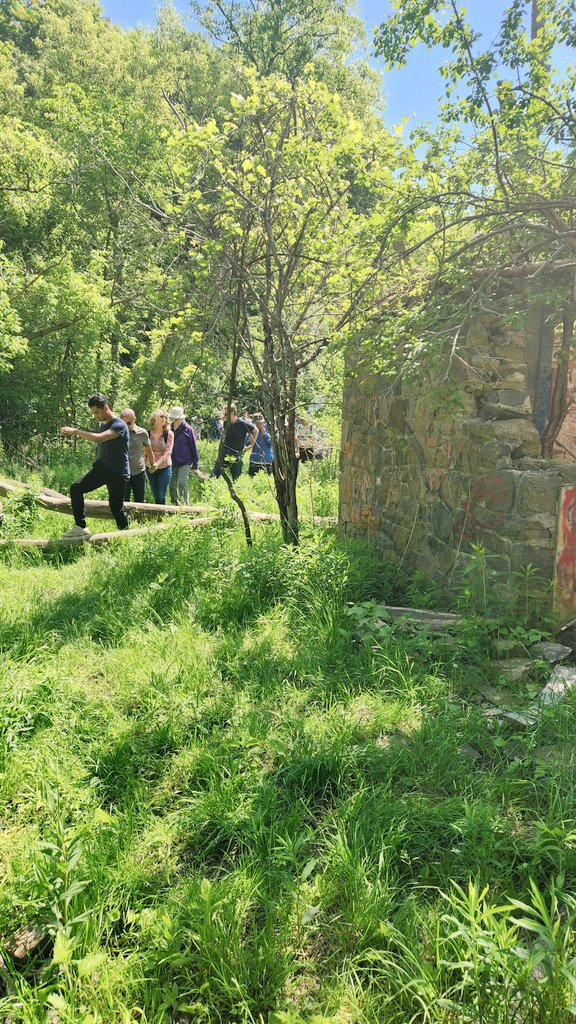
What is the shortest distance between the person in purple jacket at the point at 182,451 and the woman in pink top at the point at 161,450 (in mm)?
201

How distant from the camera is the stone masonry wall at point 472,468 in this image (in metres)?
4.27

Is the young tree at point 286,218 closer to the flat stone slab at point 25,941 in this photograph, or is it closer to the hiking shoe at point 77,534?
the hiking shoe at point 77,534

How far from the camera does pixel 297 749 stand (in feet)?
9.37

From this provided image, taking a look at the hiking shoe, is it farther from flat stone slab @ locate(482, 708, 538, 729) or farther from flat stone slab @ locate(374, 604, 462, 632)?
flat stone slab @ locate(482, 708, 538, 729)

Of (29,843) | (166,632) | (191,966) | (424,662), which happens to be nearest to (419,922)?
(191,966)

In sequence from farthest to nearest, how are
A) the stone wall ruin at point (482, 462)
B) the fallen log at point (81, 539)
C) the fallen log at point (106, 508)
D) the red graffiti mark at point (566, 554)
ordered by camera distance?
the fallen log at point (106, 508) < the fallen log at point (81, 539) < the stone wall ruin at point (482, 462) < the red graffiti mark at point (566, 554)

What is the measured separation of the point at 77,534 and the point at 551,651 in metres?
4.72

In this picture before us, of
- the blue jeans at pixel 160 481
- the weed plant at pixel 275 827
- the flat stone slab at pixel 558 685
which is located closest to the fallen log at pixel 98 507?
the blue jeans at pixel 160 481

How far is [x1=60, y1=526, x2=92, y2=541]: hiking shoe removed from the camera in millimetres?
6199

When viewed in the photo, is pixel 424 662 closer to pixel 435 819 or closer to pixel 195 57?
pixel 435 819

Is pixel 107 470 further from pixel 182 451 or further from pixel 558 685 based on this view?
pixel 558 685

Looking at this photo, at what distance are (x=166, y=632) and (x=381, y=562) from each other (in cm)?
223

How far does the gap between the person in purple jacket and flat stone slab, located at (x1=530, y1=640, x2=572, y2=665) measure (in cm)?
563

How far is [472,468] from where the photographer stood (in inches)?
184
